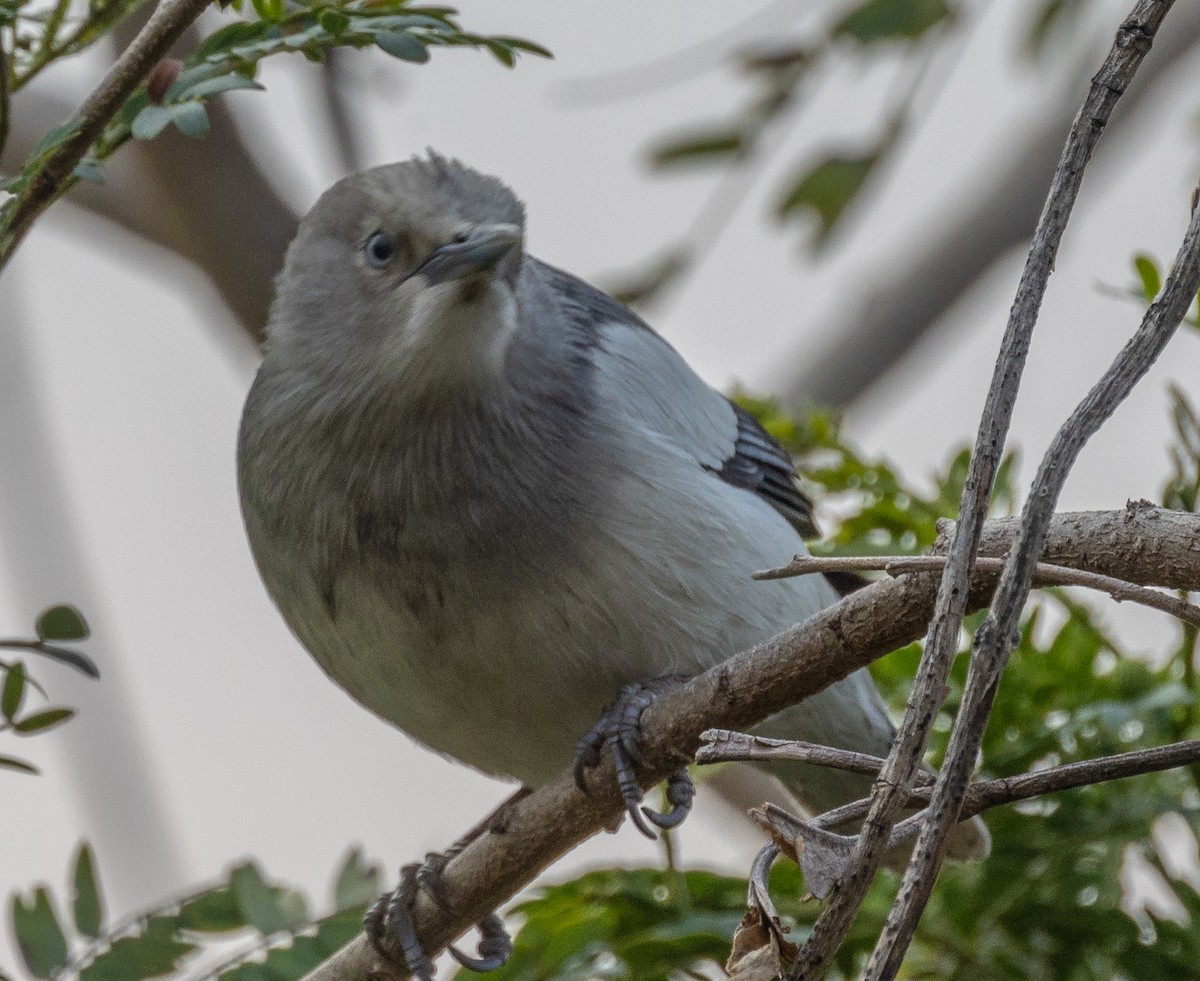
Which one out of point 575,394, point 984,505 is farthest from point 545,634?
point 984,505

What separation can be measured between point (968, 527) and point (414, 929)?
966 millimetres

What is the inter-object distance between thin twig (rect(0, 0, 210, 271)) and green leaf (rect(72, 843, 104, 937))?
62 cm

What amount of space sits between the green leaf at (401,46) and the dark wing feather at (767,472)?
79 centimetres

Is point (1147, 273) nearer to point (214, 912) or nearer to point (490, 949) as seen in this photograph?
point (490, 949)

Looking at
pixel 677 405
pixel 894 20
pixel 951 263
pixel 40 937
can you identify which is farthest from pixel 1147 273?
pixel 951 263

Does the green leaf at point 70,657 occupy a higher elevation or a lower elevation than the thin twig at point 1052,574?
higher

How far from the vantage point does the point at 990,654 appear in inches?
28.9

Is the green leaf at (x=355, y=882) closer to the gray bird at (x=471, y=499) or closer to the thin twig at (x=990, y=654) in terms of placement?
the gray bird at (x=471, y=499)

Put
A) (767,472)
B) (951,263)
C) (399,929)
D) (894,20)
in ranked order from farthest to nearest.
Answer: (951,263) → (894,20) → (767,472) → (399,929)

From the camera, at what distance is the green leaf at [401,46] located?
1.17 metres

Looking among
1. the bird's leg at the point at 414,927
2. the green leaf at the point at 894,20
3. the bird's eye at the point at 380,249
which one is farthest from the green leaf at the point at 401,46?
the green leaf at the point at 894,20

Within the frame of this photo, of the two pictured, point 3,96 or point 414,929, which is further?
point 414,929

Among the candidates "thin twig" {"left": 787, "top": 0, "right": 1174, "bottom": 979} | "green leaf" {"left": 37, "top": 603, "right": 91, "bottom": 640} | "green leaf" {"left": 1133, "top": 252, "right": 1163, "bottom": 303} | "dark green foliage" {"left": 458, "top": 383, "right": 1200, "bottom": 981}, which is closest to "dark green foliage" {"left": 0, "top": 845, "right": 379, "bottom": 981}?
"dark green foliage" {"left": 458, "top": 383, "right": 1200, "bottom": 981}

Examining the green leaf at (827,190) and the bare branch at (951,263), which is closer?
the green leaf at (827,190)
